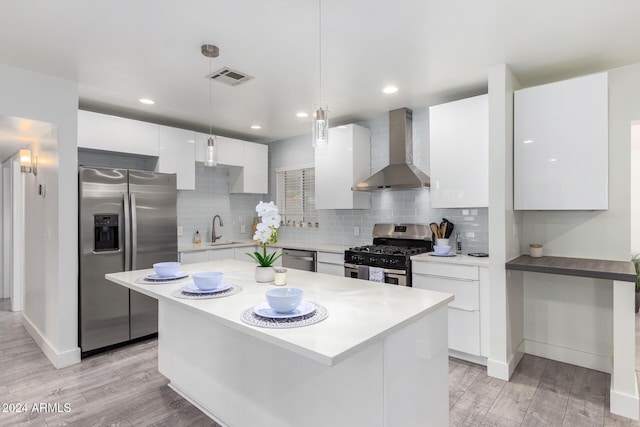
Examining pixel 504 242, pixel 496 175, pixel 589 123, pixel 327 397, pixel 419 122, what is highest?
pixel 419 122

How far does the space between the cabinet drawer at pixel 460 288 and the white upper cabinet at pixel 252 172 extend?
3021mm

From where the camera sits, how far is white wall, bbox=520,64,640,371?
9.50ft

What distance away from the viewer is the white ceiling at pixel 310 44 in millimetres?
2070

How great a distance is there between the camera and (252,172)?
17.7 feet

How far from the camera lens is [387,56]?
269 cm

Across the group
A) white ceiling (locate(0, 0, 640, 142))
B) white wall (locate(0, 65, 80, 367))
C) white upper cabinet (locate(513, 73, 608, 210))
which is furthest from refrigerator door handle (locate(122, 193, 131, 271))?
white upper cabinet (locate(513, 73, 608, 210))

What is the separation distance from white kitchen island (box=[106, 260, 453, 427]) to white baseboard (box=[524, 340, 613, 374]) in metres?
1.93

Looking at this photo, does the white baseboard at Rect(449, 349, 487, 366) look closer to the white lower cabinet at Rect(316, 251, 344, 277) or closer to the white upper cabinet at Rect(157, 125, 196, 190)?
the white lower cabinet at Rect(316, 251, 344, 277)

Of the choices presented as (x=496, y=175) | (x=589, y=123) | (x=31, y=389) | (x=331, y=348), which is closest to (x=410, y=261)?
(x=496, y=175)

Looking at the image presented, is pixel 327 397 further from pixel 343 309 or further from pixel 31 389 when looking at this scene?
pixel 31 389

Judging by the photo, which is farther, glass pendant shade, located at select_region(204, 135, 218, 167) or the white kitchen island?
glass pendant shade, located at select_region(204, 135, 218, 167)

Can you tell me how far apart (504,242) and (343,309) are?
1.88m

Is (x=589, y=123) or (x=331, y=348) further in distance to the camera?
(x=589, y=123)

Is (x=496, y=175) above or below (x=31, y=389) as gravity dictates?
above
